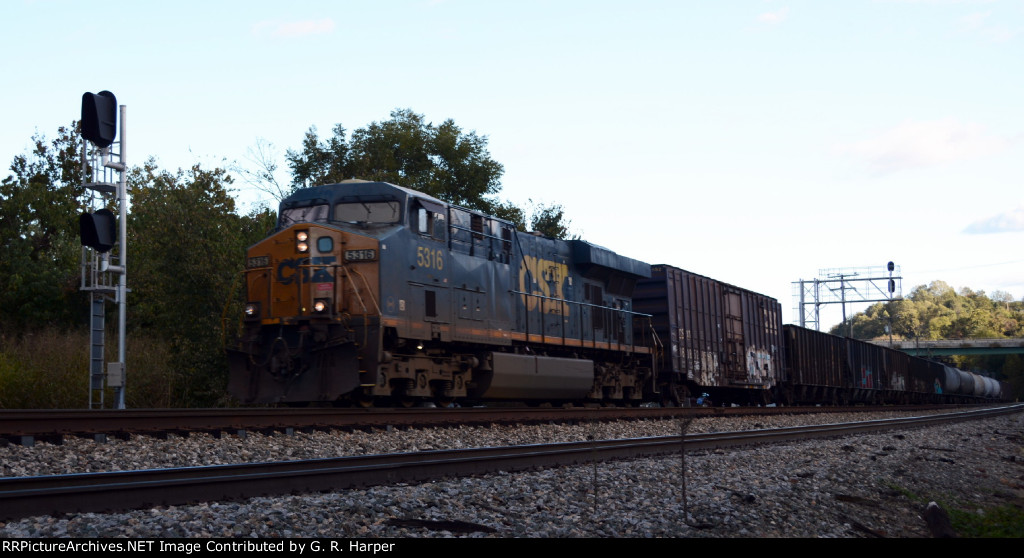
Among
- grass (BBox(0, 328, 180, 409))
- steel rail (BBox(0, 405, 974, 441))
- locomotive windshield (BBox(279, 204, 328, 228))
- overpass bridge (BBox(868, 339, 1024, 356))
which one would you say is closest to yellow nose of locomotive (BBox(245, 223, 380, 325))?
locomotive windshield (BBox(279, 204, 328, 228))

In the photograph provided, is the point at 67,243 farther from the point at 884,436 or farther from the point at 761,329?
the point at 884,436

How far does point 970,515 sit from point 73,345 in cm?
1633

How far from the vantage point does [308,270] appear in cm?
1298

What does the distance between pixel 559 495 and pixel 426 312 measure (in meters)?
6.86

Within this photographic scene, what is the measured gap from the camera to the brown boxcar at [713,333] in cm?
2061

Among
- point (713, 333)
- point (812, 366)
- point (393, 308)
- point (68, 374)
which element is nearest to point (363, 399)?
point (393, 308)

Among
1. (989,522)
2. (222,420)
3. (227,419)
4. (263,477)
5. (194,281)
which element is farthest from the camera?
(194,281)

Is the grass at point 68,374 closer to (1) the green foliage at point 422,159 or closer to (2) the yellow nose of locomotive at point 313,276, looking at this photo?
(2) the yellow nose of locomotive at point 313,276

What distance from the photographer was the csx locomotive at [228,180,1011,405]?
12.7 meters

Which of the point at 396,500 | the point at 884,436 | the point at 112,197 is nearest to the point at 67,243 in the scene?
the point at 112,197

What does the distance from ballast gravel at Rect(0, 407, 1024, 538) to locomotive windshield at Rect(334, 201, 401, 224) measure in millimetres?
3449

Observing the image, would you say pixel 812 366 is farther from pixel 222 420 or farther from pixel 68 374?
pixel 222 420
